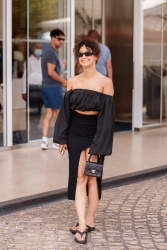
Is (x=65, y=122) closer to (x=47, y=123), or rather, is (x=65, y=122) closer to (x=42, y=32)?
(x=47, y=123)

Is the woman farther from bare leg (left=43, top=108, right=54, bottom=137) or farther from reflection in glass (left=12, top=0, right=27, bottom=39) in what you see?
reflection in glass (left=12, top=0, right=27, bottom=39)

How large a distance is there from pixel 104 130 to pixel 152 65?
31.0 ft

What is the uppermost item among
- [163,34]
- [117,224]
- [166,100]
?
[163,34]

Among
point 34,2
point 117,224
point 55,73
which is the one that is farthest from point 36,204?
point 34,2

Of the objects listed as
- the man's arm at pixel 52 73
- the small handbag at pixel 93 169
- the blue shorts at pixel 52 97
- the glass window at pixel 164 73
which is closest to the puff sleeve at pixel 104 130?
the small handbag at pixel 93 169

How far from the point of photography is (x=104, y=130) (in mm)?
6707

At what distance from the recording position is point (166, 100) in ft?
54.4

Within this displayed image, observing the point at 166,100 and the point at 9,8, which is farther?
the point at 166,100

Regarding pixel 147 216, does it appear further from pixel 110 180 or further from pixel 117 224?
pixel 110 180

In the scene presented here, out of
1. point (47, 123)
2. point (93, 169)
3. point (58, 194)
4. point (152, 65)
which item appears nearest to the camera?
point (93, 169)

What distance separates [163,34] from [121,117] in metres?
2.15

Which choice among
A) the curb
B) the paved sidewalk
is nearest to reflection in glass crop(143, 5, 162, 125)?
the paved sidewalk

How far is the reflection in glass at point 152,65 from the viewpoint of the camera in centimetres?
1568

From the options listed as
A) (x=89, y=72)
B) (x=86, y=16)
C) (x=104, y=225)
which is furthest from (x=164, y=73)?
(x=89, y=72)
